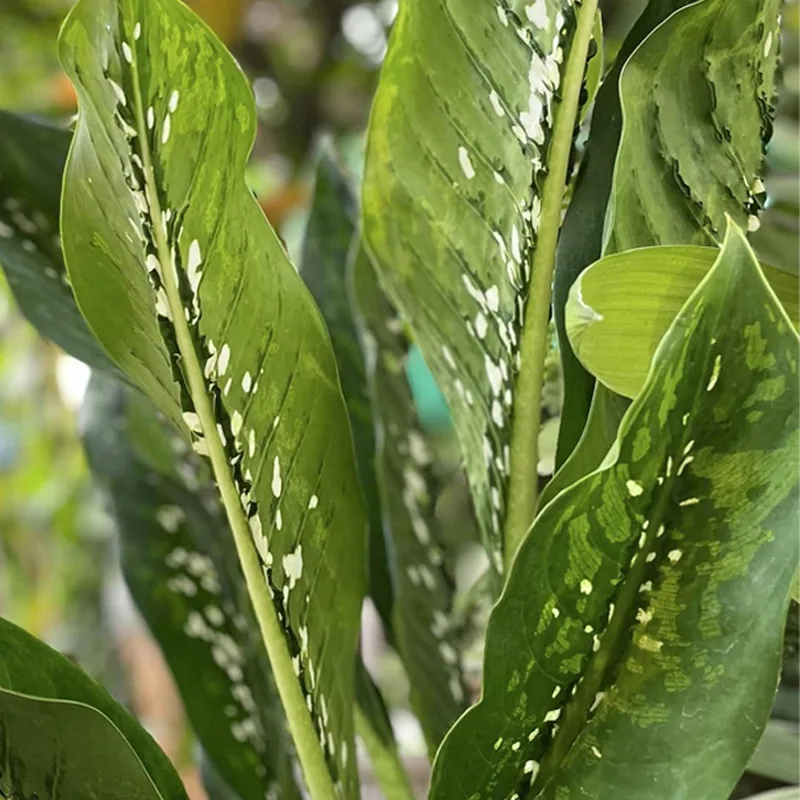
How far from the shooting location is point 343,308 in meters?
0.52

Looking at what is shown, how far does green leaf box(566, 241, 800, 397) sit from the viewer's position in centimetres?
23

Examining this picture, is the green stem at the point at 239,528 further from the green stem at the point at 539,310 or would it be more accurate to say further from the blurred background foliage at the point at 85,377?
the blurred background foliage at the point at 85,377

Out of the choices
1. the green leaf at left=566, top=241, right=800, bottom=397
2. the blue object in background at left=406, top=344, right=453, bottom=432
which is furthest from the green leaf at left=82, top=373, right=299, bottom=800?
the blue object in background at left=406, top=344, right=453, bottom=432

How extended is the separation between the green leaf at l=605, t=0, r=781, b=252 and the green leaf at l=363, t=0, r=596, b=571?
0.02 m

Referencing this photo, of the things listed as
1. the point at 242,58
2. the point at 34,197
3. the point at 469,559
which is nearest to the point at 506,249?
the point at 34,197

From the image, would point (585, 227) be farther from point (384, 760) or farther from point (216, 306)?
point (384, 760)

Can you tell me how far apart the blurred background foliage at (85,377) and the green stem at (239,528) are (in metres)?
0.22

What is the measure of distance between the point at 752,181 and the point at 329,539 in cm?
18

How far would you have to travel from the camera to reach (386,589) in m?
0.50

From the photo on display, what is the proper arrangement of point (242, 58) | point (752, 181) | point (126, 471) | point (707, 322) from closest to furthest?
point (707, 322) < point (752, 181) < point (126, 471) < point (242, 58)

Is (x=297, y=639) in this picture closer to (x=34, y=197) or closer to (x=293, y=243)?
(x=34, y=197)

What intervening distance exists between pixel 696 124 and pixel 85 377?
0.52 metres

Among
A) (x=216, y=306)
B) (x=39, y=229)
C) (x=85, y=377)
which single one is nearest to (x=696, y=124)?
(x=216, y=306)

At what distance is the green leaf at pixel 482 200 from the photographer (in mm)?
265
